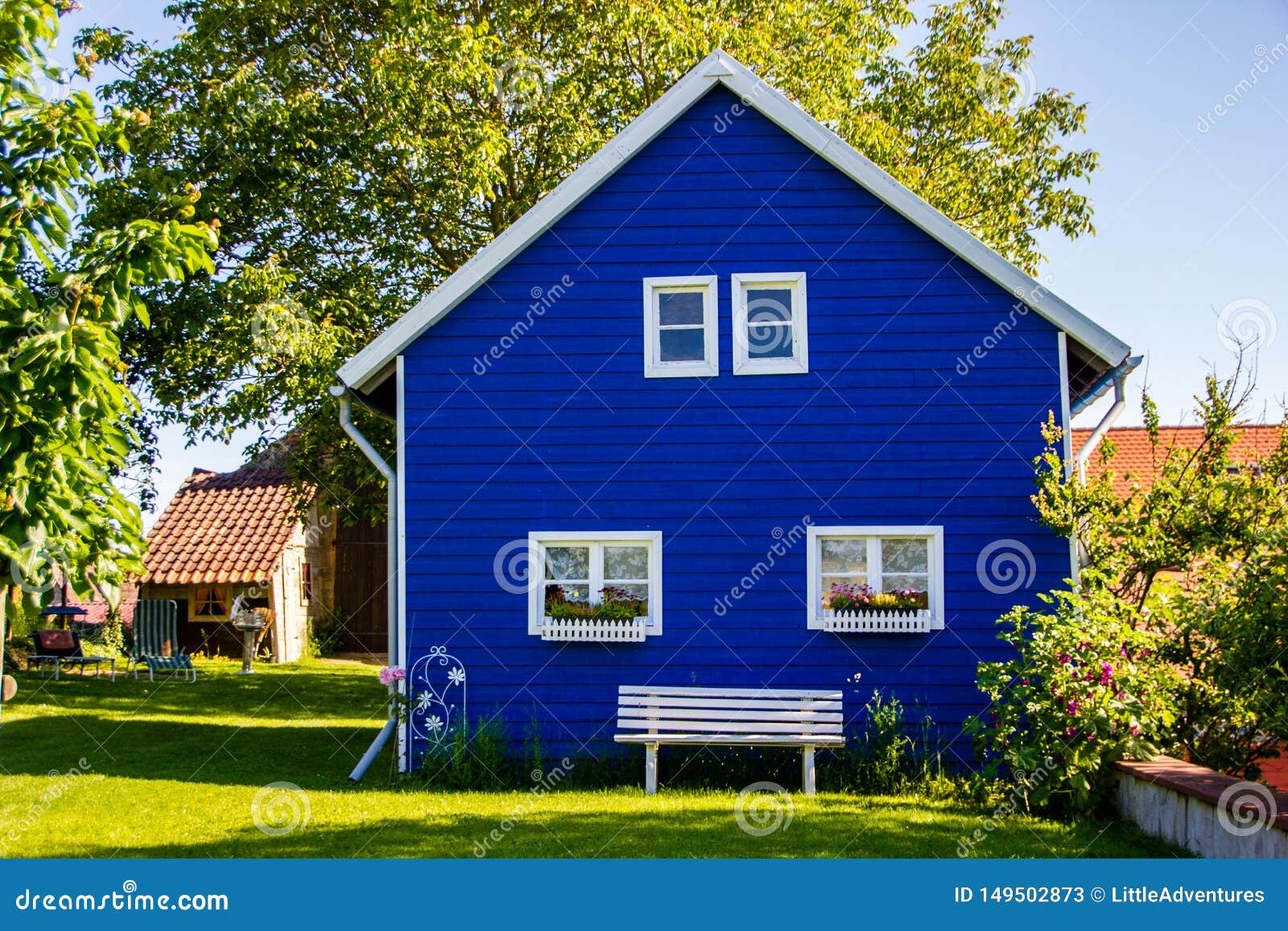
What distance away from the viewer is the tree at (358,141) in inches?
627

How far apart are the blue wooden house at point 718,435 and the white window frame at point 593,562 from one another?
0.09ft

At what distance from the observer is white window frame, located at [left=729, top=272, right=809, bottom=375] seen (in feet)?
37.7

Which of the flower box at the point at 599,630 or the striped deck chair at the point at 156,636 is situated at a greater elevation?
the flower box at the point at 599,630

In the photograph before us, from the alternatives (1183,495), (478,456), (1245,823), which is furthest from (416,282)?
(1245,823)

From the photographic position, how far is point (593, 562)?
451 inches
